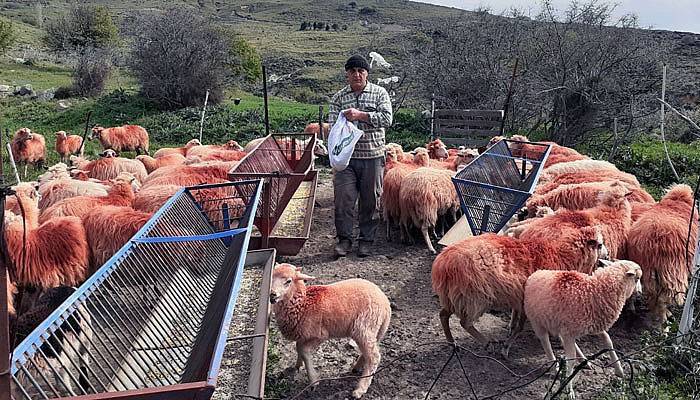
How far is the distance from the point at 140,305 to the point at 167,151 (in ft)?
26.0

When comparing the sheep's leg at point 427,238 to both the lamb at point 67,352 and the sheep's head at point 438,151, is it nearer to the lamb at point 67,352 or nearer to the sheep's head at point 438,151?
the sheep's head at point 438,151

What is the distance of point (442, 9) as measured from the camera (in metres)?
Answer: 88.8

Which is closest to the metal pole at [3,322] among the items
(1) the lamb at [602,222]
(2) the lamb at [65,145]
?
(1) the lamb at [602,222]

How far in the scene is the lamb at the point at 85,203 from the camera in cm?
603

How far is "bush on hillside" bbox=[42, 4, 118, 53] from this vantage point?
42000 millimetres

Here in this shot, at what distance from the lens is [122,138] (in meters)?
14.1

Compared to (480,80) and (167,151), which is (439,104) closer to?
(480,80)

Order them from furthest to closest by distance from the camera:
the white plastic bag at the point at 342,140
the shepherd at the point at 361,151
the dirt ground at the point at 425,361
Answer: the shepherd at the point at 361,151 → the white plastic bag at the point at 342,140 → the dirt ground at the point at 425,361

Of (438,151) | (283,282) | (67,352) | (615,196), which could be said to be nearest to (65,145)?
(438,151)

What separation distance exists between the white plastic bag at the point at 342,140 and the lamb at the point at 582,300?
9.96 ft

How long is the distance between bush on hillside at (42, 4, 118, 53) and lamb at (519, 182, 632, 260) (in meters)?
42.3

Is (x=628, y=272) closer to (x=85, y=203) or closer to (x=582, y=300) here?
(x=582, y=300)

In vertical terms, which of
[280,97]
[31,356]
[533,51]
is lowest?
[280,97]

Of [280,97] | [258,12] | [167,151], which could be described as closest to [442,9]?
[258,12]
